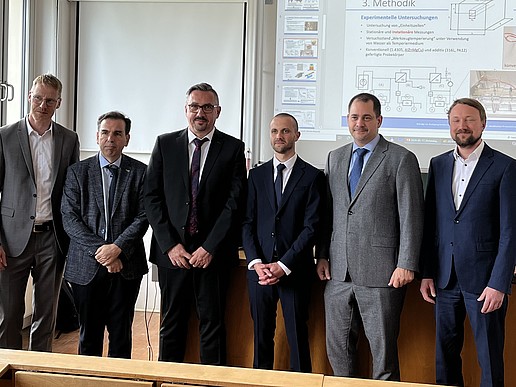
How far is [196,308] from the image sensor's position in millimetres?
3727

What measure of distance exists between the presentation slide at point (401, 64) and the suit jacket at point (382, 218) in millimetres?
1606

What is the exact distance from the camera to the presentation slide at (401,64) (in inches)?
191

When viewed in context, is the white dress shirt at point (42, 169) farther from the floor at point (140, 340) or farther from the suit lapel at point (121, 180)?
the floor at point (140, 340)

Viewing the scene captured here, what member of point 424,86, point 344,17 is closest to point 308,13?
point 344,17

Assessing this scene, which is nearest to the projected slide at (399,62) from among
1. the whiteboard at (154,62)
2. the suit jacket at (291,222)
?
the whiteboard at (154,62)

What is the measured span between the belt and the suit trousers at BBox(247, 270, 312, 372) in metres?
1.07

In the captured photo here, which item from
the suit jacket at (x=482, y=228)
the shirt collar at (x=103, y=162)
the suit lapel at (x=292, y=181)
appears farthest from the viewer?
the shirt collar at (x=103, y=162)

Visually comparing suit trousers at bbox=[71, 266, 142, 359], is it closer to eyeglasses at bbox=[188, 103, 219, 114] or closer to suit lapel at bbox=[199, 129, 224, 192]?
suit lapel at bbox=[199, 129, 224, 192]

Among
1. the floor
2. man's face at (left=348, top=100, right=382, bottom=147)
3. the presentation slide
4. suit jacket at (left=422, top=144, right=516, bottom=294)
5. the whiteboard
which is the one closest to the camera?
suit jacket at (left=422, top=144, right=516, bottom=294)

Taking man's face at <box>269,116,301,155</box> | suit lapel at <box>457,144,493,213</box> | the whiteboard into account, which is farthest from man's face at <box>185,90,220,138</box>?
the whiteboard

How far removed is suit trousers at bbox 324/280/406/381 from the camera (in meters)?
3.39

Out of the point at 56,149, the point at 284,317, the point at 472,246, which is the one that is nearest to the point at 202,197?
the point at 284,317

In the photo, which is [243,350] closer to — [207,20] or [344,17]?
[344,17]

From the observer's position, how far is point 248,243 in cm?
356
